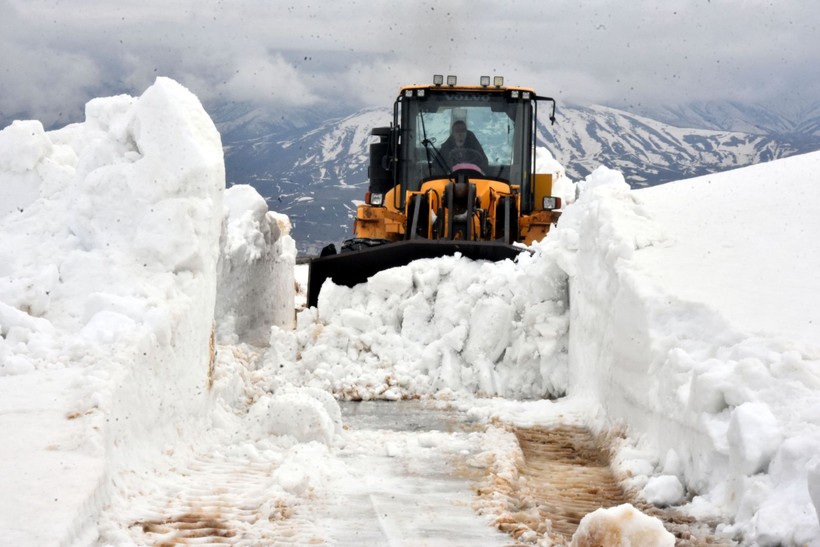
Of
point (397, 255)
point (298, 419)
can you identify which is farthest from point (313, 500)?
point (397, 255)

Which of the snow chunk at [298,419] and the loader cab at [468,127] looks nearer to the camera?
the snow chunk at [298,419]

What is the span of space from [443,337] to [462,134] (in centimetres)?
365

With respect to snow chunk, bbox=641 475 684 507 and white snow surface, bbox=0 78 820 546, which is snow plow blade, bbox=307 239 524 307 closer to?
white snow surface, bbox=0 78 820 546

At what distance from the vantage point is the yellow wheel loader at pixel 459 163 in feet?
37.5

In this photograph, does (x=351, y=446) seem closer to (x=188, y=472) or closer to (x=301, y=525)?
(x=188, y=472)

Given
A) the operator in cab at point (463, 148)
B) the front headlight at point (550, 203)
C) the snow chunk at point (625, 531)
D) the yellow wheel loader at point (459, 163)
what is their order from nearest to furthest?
the snow chunk at point (625, 531) → the yellow wheel loader at point (459, 163) → the front headlight at point (550, 203) → the operator in cab at point (463, 148)

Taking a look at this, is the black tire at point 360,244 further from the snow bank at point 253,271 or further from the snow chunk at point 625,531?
the snow chunk at point 625,531

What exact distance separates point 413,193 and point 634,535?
304 inches

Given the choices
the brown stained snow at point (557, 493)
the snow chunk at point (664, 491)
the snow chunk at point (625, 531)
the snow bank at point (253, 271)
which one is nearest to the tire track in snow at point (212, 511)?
the brown stained snow at point (557, 493)

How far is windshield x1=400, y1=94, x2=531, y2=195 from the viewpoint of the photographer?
11.8 m

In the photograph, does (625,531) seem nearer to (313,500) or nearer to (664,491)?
(664,491)

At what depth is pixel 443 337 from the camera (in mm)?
9008

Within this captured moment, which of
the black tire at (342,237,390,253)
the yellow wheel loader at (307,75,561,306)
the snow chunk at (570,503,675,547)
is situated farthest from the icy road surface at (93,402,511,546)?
the yellow wheel loader at (307,75,561,306)

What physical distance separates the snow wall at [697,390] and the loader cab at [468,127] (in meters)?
3.57
